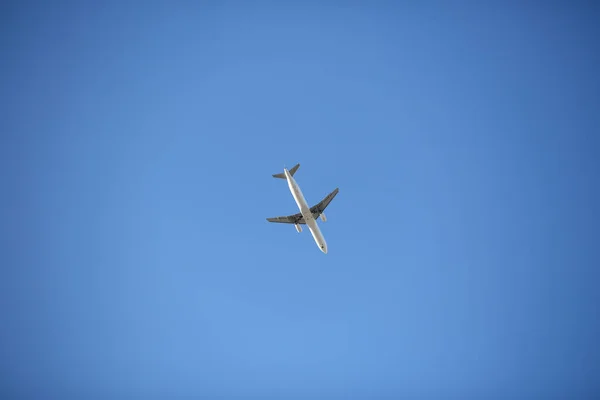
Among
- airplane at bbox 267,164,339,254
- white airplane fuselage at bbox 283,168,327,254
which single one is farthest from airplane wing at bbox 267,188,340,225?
white airplane fuselage at bbox 283,168,327,254

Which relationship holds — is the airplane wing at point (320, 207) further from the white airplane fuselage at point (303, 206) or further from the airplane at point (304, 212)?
the white airplane fuselage at point (303, 206)

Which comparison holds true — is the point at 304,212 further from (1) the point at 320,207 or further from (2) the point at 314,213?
(1) the point at 320,207

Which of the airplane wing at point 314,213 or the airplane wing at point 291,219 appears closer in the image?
the airplane wing at point 314,213

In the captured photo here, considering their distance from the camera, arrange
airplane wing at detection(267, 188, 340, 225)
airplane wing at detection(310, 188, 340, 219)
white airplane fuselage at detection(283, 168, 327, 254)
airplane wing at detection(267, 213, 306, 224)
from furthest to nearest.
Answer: airplane wing at detection(267, 213, 306, 224) < airplane wing at detection(267, 188, 340, 225) < airplane wing at detection(310, 188, 340, 219) < white airplane fuselage at detection(283, 168, 327, 254)

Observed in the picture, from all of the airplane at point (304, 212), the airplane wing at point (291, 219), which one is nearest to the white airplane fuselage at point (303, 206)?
the airplane at point (304, 212)

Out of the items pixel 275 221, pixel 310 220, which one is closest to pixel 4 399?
pixel 275 221

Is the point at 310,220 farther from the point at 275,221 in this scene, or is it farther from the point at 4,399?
the point at 4,399

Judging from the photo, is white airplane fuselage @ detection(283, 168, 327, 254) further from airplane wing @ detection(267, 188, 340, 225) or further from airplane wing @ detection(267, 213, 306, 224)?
airplane wing @ detection(267, 213, 306, 224)

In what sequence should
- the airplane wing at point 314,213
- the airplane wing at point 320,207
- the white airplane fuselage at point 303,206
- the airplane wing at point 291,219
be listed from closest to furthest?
the white airplane fuselage at point 303,206 < the airplane wing at point 320,207 < the airplane wing at point 314,213 < the airplane wing at point 291,219
